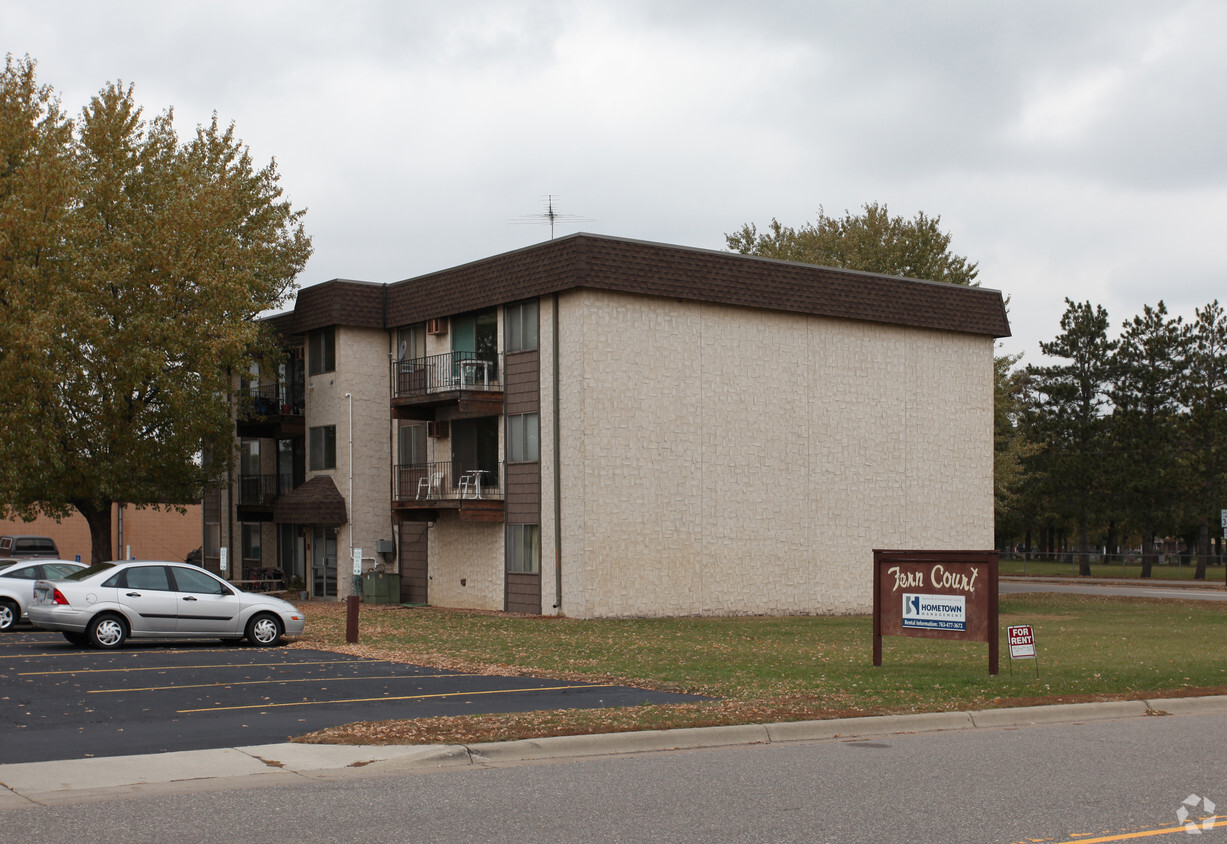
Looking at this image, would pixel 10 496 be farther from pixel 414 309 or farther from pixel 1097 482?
pixel 1097 482

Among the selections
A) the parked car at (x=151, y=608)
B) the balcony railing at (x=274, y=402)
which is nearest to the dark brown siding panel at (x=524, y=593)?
the parked car at (x=151, y=608)

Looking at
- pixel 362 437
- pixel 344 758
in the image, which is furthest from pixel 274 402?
pixel 344 758

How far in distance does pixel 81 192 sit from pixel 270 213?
8.48 meters

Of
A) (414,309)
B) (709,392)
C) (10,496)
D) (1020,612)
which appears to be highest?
(414,309)

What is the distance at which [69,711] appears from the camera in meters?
13.8

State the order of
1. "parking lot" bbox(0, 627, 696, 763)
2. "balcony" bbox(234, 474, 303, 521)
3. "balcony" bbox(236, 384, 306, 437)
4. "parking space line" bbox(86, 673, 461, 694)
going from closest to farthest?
"parking lot" bbox(0, 627, 696, 763) → "parking space line" bbox(86, 673, 461, 694) → "balcony" bbox(236, 384, 306, 437) → "balcony" bbox(234, 474, 303, 521)

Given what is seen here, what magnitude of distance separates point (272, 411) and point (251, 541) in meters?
5.26

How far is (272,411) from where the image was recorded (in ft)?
136

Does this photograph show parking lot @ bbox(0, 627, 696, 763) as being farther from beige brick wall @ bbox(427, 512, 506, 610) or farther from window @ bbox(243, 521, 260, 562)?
window @ bbox(243, 521, 260, 562)

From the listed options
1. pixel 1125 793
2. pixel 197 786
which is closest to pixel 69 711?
pixel 197 786

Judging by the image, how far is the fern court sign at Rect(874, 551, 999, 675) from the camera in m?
17.1

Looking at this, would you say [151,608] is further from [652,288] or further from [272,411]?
[272,411]

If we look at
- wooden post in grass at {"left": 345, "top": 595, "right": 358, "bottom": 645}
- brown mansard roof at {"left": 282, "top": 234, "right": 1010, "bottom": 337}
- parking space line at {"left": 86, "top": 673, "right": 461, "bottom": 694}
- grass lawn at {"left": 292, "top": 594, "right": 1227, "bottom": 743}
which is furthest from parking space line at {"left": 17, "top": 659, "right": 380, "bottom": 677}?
brown mansard roof at {"left": 282, "top": 234, "right": 1010, "bottom": 337}

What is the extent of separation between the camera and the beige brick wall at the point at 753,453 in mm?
31328
